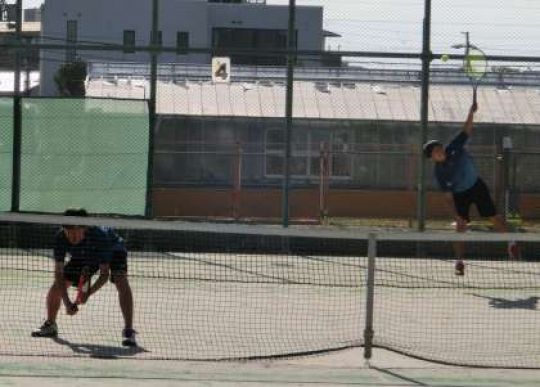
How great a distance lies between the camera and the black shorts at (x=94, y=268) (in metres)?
8.11

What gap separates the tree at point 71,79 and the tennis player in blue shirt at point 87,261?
12125 millimetres

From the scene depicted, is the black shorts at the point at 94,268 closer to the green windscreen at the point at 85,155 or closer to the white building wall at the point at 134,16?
the green windscreen at the point at 85,155

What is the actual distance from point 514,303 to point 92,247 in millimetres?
4565

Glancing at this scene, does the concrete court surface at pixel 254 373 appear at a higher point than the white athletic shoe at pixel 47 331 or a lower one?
lower

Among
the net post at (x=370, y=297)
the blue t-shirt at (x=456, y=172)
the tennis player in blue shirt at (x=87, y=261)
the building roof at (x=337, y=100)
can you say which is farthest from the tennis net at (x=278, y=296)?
the building roof at (x=337, y=100)

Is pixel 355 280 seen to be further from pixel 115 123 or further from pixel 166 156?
pixel 166 156

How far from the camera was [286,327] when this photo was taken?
896cm

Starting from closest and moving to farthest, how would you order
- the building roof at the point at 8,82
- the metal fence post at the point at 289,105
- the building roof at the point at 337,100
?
the metal fence post at the point at 289,105 < the building roof at the point at 8,82 < the building roof at the point at 337,100

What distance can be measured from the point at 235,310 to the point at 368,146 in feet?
47.8

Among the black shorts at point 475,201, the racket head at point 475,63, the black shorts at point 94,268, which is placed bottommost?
the black shorts at point 94,268

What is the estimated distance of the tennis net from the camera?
7895 millimetres

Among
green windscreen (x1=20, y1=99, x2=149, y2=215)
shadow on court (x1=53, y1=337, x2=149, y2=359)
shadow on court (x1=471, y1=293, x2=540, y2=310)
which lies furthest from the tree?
shadow on court (x1=53, y1=337, x2=149, y2=359)

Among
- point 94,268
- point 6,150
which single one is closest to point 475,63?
point 6,150

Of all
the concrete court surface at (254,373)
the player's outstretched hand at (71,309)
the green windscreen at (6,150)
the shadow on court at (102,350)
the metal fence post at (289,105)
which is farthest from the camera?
the green windscreen at (6,150)
